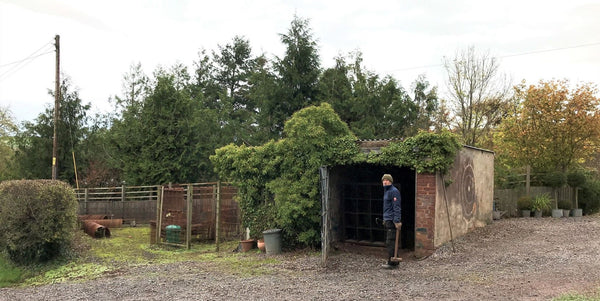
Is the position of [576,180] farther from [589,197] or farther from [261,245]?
[261,245]

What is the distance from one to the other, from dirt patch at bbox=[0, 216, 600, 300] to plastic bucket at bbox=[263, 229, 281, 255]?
0.57 meters

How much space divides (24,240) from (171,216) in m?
3.73

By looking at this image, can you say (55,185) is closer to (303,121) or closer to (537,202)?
(303,121)

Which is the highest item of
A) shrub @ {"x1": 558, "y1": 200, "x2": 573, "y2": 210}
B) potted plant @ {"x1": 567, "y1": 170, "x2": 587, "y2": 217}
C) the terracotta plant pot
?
potted plant @ {"x1": 567, "y1": 170, "x2": 587, "y2": 217}

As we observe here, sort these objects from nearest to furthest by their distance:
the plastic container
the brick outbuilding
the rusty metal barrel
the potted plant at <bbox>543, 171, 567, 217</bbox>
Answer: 1. the brick outbuilding
2. the plastic container
3. the rusty metal barrel
4. the potted plant at <bbox>543, 171, 567, 217</bbox>

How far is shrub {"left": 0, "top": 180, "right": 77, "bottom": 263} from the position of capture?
36.1 ft

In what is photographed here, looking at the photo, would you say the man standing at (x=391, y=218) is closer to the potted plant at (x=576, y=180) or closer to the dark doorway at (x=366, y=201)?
the dark doorway at (x=366, y=201)

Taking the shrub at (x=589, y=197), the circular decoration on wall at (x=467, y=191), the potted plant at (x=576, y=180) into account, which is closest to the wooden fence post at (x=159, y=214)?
the circular decoration on wall at (x=467, y=191)

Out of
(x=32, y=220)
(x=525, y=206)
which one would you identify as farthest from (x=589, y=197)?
(x=32, y=220)

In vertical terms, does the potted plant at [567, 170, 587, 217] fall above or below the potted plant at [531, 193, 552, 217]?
above

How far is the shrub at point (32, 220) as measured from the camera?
11.0 m

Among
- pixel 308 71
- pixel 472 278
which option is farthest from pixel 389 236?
pixel 308 71


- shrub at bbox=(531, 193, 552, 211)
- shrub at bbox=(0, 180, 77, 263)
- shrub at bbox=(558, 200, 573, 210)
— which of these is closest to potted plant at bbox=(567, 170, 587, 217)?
shrub at bbox=(558, 200, 573, 210)

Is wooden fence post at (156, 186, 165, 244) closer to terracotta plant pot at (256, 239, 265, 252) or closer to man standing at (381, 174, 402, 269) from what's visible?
terracotta plant pot at (256, 239, 265, 252)
